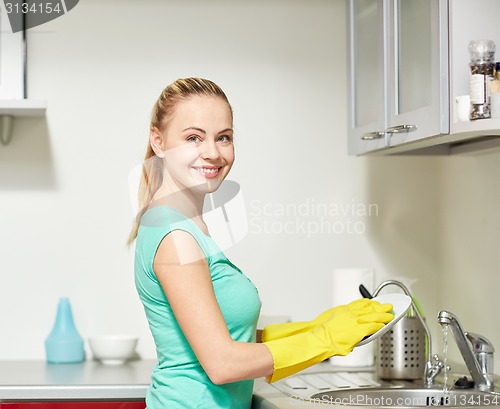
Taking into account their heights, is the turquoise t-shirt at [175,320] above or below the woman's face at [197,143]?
below

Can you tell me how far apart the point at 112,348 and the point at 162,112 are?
3.15 feet

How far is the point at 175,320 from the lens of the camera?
162cm

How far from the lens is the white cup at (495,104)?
167 centimetres

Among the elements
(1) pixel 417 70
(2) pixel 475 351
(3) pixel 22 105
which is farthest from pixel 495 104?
(3) pixel 22 105

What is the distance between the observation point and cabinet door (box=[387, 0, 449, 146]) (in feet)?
5.87

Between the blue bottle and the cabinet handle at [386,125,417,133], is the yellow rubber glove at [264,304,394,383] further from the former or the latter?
the blue bottle

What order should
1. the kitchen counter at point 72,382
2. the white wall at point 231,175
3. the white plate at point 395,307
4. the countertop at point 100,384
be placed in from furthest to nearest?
the white wall at point 231,175, the kitchen counter at point 72,382, the countertop at point 100,384, the white plate at point 395,307

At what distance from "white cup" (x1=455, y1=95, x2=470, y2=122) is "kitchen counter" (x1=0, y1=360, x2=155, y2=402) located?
95cm

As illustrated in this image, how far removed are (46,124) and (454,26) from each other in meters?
1.29

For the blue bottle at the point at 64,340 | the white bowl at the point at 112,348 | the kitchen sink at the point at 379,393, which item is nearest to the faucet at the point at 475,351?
the kitchen sink at the point at 379,393

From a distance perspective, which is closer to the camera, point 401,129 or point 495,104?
point 495,104

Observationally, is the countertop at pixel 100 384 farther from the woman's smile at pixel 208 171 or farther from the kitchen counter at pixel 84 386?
the woman's smile at pixel 208 171

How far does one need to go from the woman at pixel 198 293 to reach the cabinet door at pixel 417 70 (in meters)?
0.43

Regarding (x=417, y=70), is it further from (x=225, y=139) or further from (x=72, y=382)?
(x=72, y=382)
